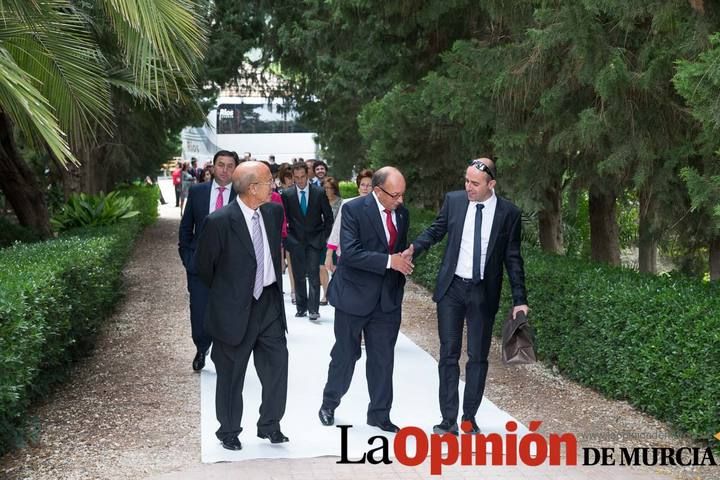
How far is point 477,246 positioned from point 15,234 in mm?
10723

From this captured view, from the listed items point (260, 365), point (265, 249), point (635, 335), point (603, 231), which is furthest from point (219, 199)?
point (603, 231)

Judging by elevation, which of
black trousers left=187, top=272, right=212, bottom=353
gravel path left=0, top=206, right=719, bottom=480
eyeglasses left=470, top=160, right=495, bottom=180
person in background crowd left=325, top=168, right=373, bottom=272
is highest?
eyeglasses left=470, top=160, right=495, bottom=180

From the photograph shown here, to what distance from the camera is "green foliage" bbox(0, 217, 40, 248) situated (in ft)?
49.6

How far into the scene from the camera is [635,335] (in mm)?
7113

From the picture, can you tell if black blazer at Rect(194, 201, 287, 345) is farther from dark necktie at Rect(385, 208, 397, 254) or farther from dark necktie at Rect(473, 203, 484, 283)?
dark necktie at Rect(473, 203, 484, 283)

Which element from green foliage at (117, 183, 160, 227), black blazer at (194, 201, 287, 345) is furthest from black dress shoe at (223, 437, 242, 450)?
green foliage at (117, 183, 160, 227)

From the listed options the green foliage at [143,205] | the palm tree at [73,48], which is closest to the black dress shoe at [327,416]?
the palm tree at [73,48]

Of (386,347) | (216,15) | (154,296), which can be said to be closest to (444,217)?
(386,347)

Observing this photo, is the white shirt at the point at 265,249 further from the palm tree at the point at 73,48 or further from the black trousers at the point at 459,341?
the palm tree at the point at 73,48

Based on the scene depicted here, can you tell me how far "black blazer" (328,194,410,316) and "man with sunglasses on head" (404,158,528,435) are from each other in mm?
278

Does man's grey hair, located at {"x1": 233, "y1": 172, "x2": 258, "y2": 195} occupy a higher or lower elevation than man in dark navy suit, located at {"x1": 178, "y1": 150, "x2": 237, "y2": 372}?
higher

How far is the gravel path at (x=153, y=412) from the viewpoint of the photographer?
614cm

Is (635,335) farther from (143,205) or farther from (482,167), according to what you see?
(143,205)

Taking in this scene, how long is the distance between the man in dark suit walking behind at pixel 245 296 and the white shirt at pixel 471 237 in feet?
3.92
